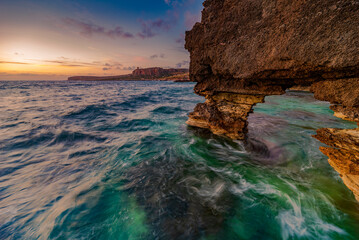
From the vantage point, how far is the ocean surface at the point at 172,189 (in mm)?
3750

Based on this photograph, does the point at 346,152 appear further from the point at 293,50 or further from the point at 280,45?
the point at 280,45

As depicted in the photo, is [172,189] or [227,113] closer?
[172,189]

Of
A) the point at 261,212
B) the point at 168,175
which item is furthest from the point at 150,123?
the point at 261,212

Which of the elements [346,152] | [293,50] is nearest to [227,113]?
[293,50]

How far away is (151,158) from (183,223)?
3.58 metres

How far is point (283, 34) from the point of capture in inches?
157

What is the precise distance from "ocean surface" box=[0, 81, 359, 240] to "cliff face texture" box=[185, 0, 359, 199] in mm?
1617

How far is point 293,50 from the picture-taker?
3809 millimetres

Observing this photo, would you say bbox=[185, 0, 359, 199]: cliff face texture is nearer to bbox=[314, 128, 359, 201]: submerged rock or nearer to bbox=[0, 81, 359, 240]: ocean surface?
bbox=[314, 128, 359, 201]: submerged rock

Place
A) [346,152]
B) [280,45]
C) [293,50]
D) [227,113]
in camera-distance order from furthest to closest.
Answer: [227,113] → [280,45] → [293,50] → [346,152]

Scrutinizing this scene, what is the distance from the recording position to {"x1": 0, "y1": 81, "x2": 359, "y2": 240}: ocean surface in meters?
3.75

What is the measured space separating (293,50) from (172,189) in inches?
231

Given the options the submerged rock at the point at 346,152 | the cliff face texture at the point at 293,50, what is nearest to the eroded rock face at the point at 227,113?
the cliff face texture at the point at 293,50

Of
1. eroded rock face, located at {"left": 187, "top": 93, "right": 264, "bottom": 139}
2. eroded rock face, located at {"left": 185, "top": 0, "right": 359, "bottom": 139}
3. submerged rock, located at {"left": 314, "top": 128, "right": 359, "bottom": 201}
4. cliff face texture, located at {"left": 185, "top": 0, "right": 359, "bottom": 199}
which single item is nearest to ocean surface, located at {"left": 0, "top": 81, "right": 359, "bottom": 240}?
eroded rock face, located at {"left": 187, "top": 93, "right": 264, "bottom": 139}
